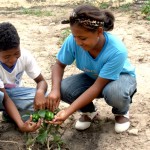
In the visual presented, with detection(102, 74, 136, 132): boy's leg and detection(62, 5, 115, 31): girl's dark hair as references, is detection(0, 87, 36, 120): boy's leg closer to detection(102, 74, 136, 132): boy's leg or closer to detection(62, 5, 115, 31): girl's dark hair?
detection(102, 74, 136, 132): boy's leg

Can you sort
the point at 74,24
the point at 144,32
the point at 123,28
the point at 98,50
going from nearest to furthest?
the point at 74,24
the point at 98,50
the point at 144,32
the point at 123,28

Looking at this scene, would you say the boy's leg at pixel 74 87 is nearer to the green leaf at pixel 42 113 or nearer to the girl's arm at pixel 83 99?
the girl's arm at pixel 83 99

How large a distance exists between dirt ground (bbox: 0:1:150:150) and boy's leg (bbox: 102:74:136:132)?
0.16 metres

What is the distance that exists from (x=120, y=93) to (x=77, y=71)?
5.12ft

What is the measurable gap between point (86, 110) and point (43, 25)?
3575 millimetres

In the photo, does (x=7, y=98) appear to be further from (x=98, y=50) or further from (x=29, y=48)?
(x=29, y=48)

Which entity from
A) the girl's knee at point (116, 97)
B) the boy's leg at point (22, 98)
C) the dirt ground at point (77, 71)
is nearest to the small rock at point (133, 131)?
the dirt ground at point (77, 71)

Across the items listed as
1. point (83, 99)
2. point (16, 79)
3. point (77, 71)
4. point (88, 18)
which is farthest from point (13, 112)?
point (77, 71)

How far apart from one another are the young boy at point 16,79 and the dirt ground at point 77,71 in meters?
0.22

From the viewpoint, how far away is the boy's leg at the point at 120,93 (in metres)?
2.64

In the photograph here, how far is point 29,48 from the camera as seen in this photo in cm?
506

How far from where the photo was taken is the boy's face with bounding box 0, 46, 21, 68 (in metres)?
2.53

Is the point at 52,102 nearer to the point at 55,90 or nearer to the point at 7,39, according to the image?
the point at 55,90

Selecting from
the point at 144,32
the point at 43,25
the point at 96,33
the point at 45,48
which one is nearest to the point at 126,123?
the point at 96,33
